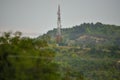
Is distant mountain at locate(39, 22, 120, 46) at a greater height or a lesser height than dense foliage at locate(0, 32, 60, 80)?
greater

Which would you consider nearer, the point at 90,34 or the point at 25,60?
the point at 25,60

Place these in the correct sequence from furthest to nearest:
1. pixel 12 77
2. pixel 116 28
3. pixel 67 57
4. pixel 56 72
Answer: pixel 116 28
pixel 67 57
pixel 56 72
pixel 12 77

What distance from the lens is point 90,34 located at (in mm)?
163625

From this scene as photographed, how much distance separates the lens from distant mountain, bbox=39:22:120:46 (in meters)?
144

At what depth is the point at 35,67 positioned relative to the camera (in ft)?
95.2

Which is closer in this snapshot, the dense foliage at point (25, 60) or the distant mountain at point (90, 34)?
the dense foliage at point (25, 60)

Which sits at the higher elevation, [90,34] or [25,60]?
[90,34]

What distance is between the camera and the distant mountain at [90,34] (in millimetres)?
144137

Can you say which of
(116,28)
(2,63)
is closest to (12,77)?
(2,63)

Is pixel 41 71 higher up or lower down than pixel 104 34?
lower down

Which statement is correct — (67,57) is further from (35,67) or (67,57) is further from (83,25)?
(83,25)

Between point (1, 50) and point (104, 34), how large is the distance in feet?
426

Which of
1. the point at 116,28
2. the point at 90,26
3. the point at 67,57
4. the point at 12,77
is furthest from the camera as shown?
the point at 90,26

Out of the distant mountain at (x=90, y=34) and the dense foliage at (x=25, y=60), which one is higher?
the distant mountain at (x=90, y=34)
